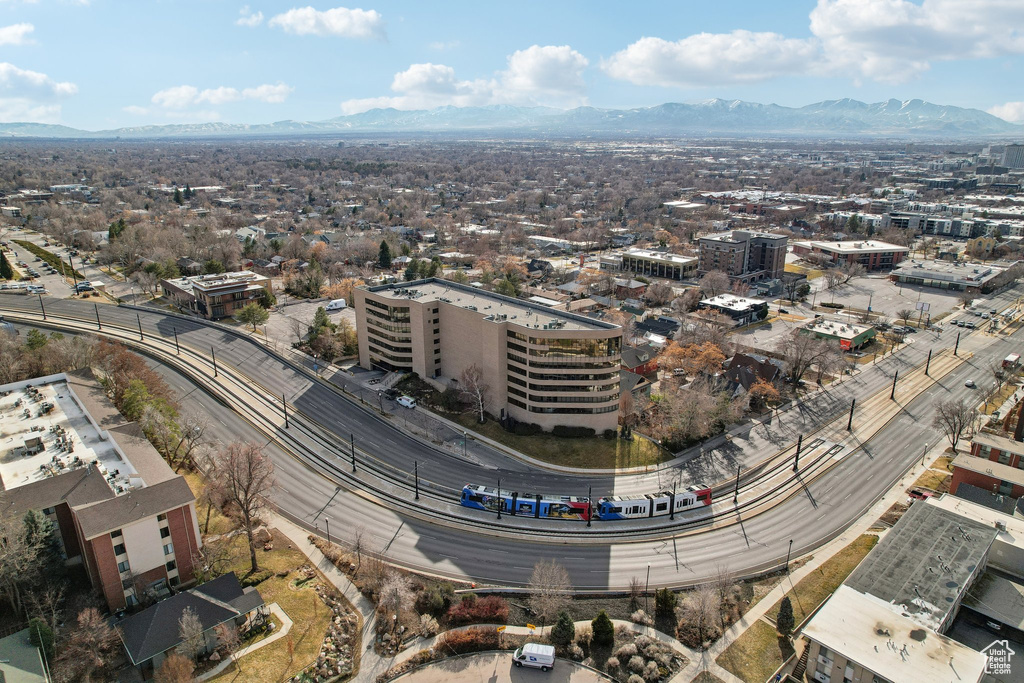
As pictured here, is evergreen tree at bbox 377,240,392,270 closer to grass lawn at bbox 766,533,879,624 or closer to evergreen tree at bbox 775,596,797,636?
grass lawn at bbox 766,533,879,624

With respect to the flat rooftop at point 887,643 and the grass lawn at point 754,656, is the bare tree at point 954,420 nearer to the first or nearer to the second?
the flat rooftop at point 887,643

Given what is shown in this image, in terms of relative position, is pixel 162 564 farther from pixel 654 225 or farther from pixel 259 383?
pixel 654 225

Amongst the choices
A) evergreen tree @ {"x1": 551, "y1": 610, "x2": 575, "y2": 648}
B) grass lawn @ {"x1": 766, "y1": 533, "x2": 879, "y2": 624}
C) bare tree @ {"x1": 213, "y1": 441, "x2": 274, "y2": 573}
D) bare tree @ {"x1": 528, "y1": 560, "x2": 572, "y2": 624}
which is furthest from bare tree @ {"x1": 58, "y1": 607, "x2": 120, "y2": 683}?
grass lawn @ {"x1": 766, "y1": 533, "x2": 879, "y2": 624}

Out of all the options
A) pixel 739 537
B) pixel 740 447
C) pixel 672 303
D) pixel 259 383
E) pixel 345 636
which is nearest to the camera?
pixel 345 636

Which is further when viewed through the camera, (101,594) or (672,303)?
(672,303)

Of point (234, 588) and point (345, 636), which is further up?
point (234, 588)

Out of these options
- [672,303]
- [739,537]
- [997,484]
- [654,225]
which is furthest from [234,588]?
[654,225]

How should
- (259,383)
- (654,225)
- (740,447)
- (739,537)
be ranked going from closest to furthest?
(739,537) < (740,447) < (259,383) < (654,225)

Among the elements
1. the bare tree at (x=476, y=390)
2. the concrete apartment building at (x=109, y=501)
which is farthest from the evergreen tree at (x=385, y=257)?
the concrete apartment building at (x=109, y=501)
